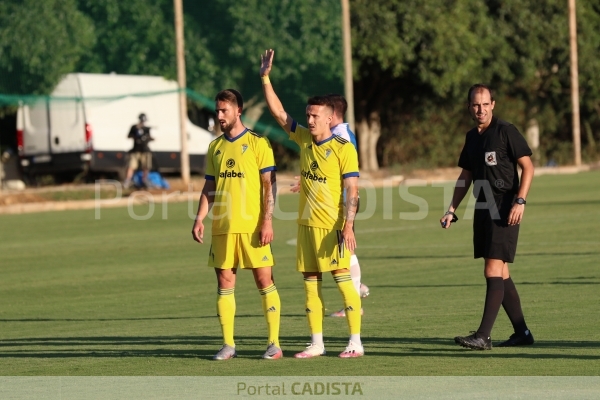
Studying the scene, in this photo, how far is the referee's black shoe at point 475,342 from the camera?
373 inches

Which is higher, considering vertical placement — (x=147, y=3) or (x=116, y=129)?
(x=147, y=3)

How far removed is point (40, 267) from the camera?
18.2 metres

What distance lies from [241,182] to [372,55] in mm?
33182

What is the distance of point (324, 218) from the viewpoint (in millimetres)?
9570

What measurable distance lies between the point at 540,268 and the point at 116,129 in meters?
21.7

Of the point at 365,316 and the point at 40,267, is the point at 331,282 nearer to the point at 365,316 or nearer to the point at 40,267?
the point at 365,316

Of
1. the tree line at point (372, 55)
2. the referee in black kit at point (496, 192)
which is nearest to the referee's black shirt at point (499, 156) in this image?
the referee in black kit at point (496, 192)

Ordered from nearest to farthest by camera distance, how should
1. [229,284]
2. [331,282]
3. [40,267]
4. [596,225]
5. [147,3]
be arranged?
[229,284] → [331,282] → [40,267] → [596,225] → [147,3]

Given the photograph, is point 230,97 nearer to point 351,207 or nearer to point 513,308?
point 351,207

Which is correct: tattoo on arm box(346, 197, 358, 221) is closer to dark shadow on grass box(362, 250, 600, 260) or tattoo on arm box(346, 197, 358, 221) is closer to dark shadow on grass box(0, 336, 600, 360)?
dark shadow on grass box(0, 336, 600, 360)

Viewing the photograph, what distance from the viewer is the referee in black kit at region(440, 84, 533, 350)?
9.73 metres

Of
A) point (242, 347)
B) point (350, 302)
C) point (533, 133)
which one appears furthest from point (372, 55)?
point (350, 302)

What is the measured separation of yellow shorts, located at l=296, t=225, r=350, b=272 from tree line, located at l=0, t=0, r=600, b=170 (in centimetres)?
2542
